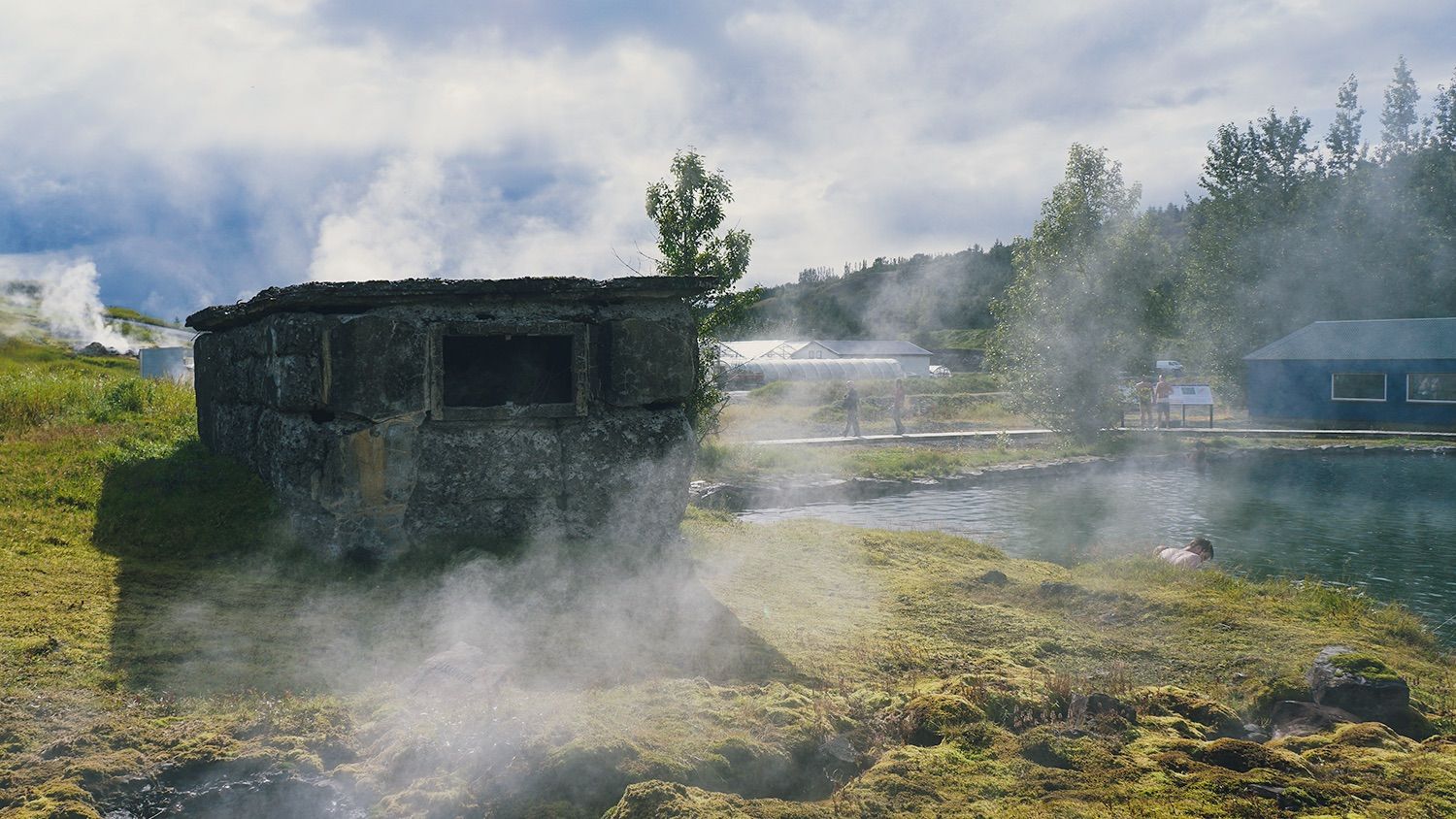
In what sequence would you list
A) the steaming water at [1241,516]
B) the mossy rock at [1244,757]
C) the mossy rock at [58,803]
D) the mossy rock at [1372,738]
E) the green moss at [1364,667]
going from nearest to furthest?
the mossy rock at [58,803], the mossy rock at [1244,757], the mossy rock at [1372,738], the green moss at [1364,667], the steaming water at [1241,516]

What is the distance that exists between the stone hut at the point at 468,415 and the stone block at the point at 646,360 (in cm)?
1

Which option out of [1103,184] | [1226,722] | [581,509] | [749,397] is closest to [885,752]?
[1226,722]

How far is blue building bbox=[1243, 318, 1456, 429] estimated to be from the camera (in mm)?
31250

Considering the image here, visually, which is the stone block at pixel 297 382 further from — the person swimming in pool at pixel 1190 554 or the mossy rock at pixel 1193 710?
the person swimming in pool at pixel 1190 554

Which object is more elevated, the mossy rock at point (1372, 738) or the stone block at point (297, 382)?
the stone block at point (297, 382)

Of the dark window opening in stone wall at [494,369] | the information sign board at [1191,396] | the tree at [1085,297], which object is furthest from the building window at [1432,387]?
the dark window opening in stone wall at [494,369]

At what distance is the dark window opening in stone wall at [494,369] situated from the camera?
9477 mm

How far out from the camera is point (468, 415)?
8.24 meters

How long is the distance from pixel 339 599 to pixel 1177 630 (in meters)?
6.78

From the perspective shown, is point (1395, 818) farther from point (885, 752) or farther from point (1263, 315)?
point (1263, 315)

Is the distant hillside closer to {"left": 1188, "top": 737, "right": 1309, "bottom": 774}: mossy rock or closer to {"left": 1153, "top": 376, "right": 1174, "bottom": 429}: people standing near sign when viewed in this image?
{"left": 1153, "top": 376, "right": 1174, "bottom": 429}: people standing near sign

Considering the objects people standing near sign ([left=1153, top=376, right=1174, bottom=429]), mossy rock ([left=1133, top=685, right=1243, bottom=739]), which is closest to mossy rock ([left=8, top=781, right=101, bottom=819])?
mossy rock ([left=1133, top=685, right=1243, bottom=739])

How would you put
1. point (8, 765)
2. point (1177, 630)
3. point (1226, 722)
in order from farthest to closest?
point (1177, 630), point (1226, 722), point (8, 765)

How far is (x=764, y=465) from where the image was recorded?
20.8 meters
